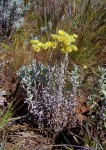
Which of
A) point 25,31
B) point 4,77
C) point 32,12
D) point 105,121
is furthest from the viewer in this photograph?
point 32,12

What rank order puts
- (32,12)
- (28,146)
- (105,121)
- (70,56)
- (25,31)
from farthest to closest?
(32,12), (25,31), (70,56), (28,146), (105,121)

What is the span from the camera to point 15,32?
4.28 m

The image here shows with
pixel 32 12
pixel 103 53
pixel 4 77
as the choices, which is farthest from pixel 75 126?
pixel 32 12

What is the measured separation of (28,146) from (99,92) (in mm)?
730

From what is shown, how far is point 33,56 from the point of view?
348 centimetres

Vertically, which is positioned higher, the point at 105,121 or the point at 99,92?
the point at 99,92

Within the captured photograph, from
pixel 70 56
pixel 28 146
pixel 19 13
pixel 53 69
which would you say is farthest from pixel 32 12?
pixel 28 146

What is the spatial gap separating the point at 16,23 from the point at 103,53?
124cm

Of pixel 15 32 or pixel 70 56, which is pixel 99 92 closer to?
pixel 70 56

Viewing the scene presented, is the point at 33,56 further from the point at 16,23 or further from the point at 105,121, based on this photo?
the point at 105,121

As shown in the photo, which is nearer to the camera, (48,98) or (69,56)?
(48,98)

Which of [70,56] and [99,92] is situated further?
[70,56]

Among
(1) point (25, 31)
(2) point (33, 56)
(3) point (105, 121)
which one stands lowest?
(3) point (105, 121)

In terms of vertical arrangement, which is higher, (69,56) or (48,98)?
(69,56)
